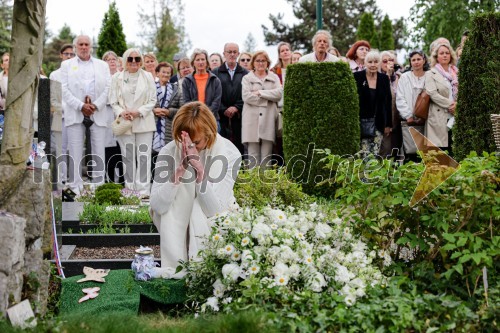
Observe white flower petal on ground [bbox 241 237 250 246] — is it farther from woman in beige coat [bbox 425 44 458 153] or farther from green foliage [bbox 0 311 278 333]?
woman in beige coat [bbox 425 44 458 153]

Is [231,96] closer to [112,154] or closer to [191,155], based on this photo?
[112,154]

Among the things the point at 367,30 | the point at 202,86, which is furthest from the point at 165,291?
the point at 367,30

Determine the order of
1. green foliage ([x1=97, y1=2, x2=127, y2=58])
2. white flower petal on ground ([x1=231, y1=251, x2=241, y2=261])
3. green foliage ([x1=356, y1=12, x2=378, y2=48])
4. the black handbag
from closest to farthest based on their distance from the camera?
white flower petal on ground ([x1=231, y1=251, x2=241, y2=261]) → the black handbag → green foliage ([x1=97, y1=2, x2=127, y2=58]) → green foliage ([x1=356, y1=12, x2=378, y2=48])

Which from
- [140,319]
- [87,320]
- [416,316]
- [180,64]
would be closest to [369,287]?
[416,316]

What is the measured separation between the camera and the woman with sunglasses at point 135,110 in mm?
11383

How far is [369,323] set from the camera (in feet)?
14.9

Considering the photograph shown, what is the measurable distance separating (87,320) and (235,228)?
1.30m

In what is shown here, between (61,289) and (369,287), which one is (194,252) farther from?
(369,287)

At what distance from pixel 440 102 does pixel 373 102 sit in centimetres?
98

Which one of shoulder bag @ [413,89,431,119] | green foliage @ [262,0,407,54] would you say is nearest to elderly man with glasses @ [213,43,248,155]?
shoulder bag @ [413,89,431,119]

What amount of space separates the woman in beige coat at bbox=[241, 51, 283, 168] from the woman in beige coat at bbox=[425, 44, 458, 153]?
2291mm

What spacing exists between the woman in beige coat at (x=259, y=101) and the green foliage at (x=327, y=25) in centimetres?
3145

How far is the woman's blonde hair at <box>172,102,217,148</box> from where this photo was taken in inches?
243

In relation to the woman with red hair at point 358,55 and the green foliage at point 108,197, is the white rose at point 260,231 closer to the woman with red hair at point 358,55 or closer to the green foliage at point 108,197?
the green foliage at point 108,197
